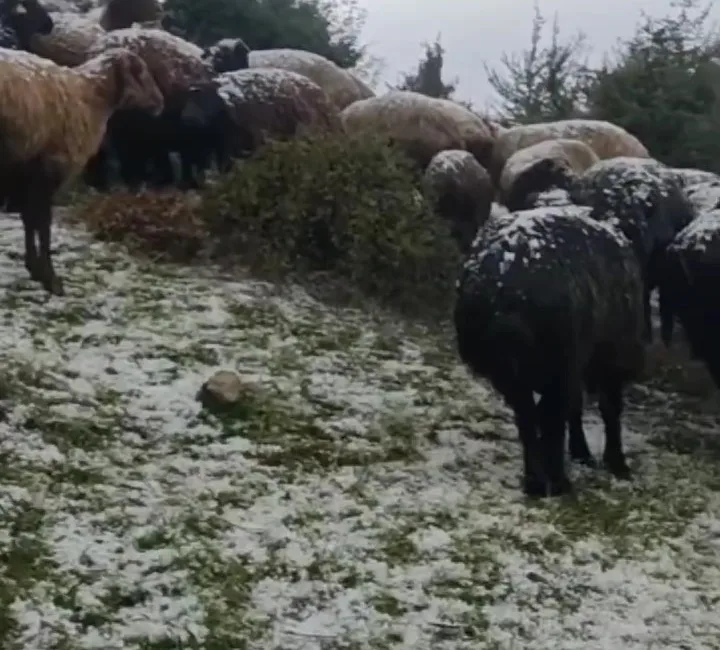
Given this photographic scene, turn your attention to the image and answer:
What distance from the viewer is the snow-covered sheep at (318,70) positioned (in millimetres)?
15137

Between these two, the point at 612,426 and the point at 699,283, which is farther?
the point at 699,283

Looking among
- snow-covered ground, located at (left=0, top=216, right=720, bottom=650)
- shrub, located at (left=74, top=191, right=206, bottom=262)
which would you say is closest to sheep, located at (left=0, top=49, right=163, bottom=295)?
snow-covered ground, located at (left=0, top=216, right=720, bottom=650)

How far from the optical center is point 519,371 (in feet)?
22.0

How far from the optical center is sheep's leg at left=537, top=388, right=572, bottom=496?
22.5 feet

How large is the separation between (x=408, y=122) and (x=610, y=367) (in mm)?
6128

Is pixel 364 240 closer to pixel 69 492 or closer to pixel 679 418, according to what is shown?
pixel 679 418

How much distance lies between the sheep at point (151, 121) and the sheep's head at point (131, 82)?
1.11 m

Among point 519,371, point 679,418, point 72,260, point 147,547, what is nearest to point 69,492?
point 147,547

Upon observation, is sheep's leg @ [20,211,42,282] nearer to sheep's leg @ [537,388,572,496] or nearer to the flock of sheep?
the flock of sheep

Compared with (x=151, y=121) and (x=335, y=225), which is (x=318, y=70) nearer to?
(x=151, y=121)

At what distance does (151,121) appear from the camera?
36.5ft

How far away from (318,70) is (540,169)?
5308mm

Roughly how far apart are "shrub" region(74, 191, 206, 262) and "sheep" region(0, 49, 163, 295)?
3.09 feet

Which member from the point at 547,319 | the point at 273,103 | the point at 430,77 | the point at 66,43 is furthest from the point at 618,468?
the point at 430,77
